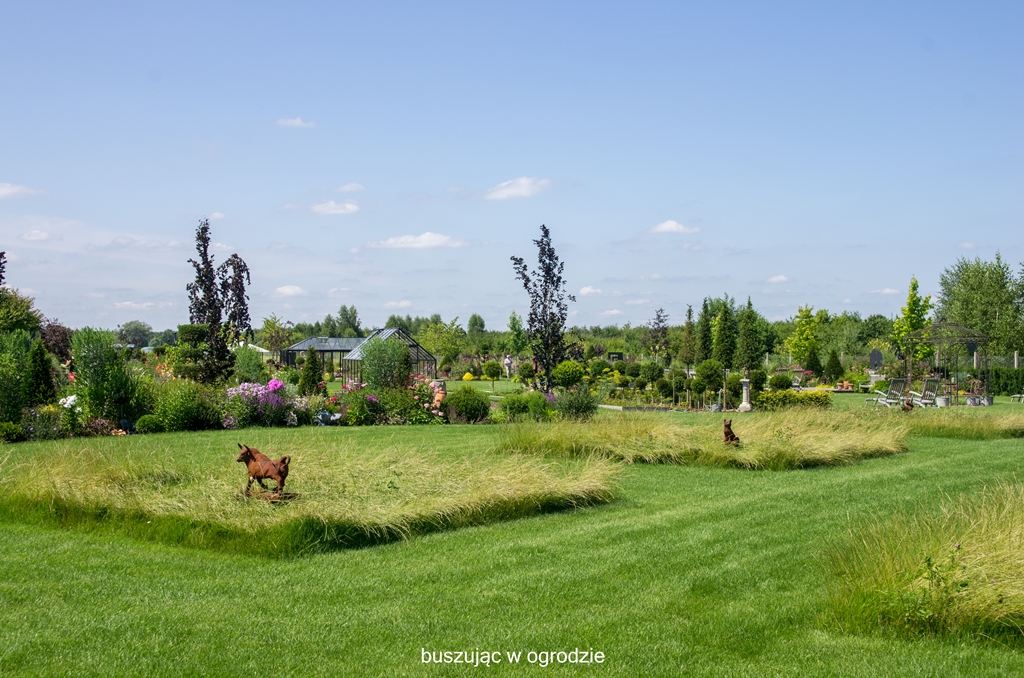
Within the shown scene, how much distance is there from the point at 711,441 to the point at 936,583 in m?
6.57

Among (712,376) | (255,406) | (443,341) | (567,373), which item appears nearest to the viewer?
(255,406)

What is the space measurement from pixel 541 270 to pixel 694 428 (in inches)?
350

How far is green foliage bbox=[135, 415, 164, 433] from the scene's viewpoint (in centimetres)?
1373

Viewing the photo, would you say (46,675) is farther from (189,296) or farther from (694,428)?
(189,296)

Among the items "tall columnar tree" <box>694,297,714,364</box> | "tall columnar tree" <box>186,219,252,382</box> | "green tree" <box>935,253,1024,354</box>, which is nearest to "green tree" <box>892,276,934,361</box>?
"green tree" <box>935,253,1024,354</box>

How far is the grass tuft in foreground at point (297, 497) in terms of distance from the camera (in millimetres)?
5855

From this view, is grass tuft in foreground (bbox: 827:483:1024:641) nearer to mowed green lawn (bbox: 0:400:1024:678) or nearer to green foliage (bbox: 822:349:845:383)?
mowed green lawn (bbox: 0:400:1024:678)

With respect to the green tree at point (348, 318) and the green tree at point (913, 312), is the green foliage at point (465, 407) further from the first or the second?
the green tree at point (348, 318)

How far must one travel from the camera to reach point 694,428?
11711 millimetres

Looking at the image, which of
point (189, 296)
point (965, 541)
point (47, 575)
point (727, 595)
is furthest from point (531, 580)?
point (189, 296)

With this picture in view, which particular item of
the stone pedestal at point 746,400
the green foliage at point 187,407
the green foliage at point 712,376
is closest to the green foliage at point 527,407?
the stone pedestal at point 746,400

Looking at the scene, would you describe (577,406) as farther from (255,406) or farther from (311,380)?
(311,380)

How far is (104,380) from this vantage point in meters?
13.8

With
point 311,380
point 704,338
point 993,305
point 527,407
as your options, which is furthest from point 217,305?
point 993,305
